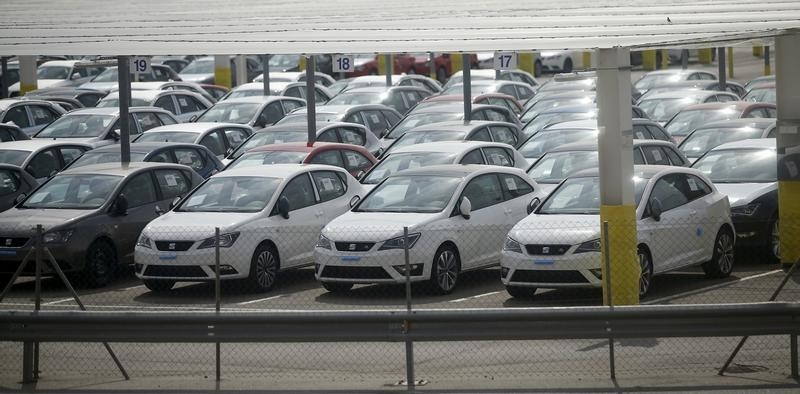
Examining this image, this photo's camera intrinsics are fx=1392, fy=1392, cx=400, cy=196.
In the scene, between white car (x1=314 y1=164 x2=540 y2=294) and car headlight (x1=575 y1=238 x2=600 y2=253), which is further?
white car (x1=314 y1=164 x2=540 y2=294)

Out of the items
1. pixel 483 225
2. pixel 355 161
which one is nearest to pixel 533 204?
pixel 483 225

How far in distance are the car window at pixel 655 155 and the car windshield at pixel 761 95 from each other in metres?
13.0

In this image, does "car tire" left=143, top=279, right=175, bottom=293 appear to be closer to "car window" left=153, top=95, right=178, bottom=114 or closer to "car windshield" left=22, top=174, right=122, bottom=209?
"car windshield" left=22, top=174, right=122, bottom=209

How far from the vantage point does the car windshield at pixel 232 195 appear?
1797 cm

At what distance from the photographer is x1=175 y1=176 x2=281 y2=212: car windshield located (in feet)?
59.0

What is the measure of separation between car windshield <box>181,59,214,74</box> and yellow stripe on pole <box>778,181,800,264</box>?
32.7m

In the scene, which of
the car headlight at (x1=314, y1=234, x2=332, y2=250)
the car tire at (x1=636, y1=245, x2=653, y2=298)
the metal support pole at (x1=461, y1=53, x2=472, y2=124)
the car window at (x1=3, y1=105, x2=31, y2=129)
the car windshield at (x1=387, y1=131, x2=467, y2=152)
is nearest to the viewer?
the car tire at (x1=636, y1=245, x2=653, y2=298)

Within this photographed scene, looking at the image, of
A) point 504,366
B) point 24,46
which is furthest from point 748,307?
point 24,46

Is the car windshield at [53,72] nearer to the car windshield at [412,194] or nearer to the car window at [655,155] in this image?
the car window at [655,155]

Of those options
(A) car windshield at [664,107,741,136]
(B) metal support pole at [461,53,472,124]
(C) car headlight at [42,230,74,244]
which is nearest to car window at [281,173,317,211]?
(C) car headlight at [42,230,74,244]

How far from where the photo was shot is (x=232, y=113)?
30.8 metres

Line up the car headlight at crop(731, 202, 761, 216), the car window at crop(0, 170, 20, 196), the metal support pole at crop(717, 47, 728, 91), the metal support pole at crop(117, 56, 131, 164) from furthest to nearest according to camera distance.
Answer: the metal support pole at crop(717, 47, 728, 91)
the car window at crop(0, 170, 20, 196)
the metal support pole at crop(117, 56, 131, 164)
the car headlight at crop(731, 202, 761, 216)

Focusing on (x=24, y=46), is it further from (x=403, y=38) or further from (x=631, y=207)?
(x=631, y=207)

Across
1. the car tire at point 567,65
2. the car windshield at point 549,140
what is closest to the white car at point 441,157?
the car windshield at point 549,140
